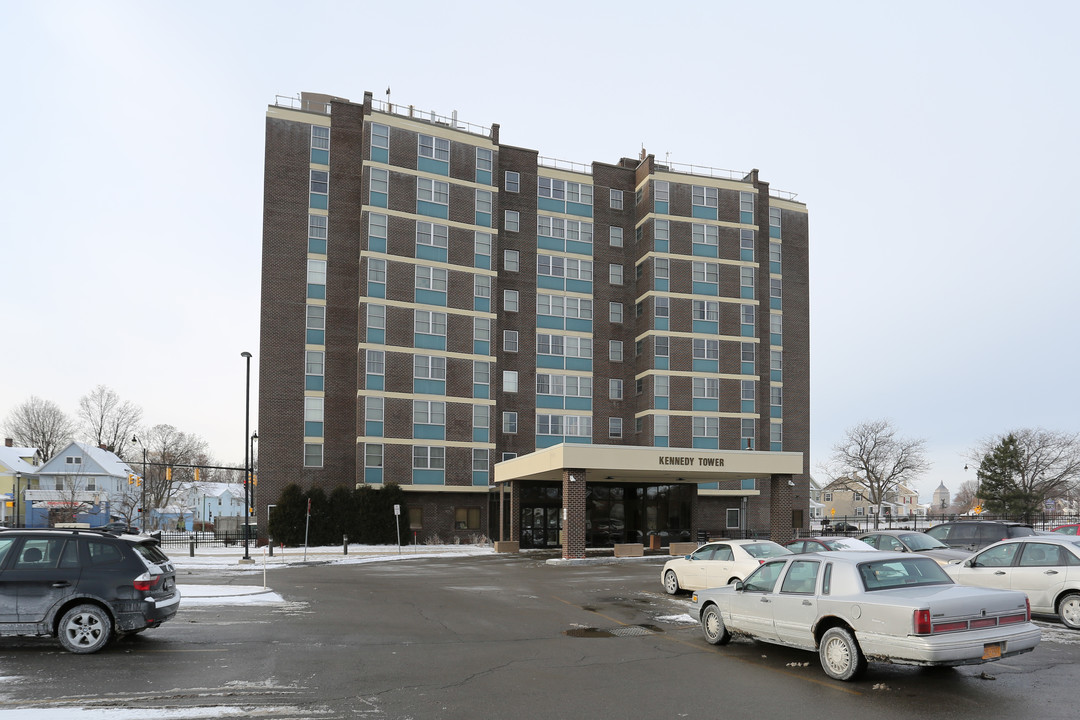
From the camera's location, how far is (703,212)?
2308 inches

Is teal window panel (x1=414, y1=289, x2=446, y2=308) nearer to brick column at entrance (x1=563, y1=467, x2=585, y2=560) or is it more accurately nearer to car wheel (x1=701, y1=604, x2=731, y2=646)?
brick column at entrance (x1=563, y1=467, x2=585, y2=560)

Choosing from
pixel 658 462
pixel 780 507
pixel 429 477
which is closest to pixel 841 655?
pixel 658 462

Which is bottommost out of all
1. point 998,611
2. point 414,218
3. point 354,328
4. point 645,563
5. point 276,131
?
point 645,563

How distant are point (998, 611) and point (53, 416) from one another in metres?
109

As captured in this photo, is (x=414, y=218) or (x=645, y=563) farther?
(x=414, y=218)

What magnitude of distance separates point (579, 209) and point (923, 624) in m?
51.4

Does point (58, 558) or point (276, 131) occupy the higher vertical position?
point (276, 131)

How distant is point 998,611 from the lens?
927 cm

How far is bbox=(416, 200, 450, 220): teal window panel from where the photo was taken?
52.1m

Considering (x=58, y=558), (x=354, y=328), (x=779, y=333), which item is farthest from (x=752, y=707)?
(x=779, y=333)

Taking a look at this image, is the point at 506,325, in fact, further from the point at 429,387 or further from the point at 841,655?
the point at 841,655

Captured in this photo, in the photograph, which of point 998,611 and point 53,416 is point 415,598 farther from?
point 53,416

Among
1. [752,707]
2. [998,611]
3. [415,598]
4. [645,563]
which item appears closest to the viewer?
[752,707]

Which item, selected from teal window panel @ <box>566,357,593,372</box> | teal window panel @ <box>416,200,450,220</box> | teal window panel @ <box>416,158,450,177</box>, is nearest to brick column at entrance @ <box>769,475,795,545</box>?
teal window panel @ <box>566,357,593,372</box>
